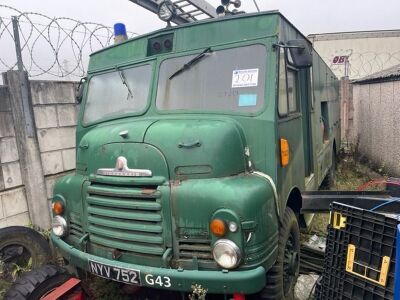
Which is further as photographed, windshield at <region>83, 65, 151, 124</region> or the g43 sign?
the g43 sign

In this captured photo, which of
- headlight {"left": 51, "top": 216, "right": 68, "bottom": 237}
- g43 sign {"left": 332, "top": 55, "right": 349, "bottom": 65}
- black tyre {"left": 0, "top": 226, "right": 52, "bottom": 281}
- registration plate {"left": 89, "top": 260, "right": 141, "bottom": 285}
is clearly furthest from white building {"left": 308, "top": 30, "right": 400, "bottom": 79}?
registration plate {"left": 89, "top": 260, "right": 141, "bottom": 285}

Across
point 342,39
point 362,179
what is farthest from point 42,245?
point 342,39

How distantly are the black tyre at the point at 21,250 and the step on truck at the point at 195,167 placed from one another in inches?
39.6

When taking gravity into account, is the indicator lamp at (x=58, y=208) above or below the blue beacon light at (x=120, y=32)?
below

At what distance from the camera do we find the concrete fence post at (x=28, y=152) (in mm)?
4605

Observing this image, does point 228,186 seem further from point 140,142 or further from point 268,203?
point 140,142

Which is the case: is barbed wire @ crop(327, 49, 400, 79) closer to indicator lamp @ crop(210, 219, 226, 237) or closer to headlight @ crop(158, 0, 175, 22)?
headlight @ crop(158, 0, 175, 22)

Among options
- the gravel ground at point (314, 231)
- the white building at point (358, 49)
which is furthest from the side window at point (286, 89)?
the white building at point (358, 49)

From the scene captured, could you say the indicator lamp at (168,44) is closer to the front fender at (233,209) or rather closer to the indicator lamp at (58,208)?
the front fender at (233,209)

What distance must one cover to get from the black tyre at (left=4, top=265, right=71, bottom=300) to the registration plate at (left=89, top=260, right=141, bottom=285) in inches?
21.2

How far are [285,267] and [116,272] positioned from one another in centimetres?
142

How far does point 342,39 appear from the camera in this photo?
17156 millimetres

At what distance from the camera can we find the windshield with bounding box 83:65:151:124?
11.5ft

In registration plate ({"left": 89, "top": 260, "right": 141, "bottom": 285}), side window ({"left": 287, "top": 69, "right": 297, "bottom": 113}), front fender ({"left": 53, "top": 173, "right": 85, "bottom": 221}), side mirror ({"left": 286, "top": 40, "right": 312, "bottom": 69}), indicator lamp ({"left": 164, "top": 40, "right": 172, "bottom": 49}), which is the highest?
indicator lamp ({"left": 164, "top": 40, "right": 172, "bottom": 49})
